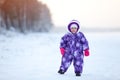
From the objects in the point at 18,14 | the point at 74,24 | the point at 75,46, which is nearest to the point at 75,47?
the point at 75,46

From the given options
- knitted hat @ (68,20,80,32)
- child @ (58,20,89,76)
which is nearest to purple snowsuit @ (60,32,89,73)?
child @ (58,20,89,76)

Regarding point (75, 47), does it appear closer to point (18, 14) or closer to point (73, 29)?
point (73, 29)

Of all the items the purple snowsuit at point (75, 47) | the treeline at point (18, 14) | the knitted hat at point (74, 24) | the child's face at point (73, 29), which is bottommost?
the purple snowsuit at point (75, 47)

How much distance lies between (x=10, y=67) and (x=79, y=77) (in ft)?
10.2

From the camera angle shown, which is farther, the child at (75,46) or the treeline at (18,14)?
the treeline at (18,14)

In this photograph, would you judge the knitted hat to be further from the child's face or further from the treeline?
the treeline

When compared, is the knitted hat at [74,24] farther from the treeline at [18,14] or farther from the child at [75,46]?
the treeline at [18,14]

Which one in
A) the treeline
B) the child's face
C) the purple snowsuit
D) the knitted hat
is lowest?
the purple snowsuit

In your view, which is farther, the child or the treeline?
the treeline

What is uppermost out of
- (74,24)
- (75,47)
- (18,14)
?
(18,14)

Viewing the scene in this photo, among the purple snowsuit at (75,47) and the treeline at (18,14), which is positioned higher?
the treeline at (18,14)

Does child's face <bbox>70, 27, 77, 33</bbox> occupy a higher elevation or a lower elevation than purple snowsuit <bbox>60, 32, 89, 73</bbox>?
higher

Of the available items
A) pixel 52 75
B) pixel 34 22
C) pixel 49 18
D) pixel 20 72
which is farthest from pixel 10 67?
pixel 49 18

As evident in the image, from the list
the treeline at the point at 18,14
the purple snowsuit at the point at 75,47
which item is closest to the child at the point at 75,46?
the purple snowsuit at the point at 75,47
